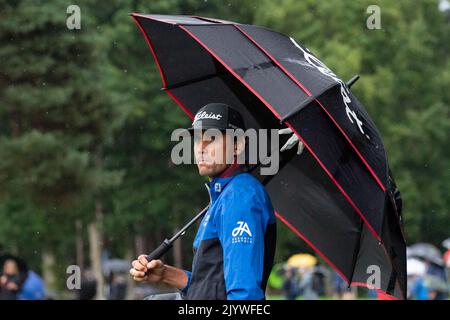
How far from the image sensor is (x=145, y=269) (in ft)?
17.1

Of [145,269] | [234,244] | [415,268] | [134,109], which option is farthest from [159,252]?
[134,109]

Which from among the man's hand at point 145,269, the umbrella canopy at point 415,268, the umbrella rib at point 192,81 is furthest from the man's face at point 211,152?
the umbrella canopy at point 415,268

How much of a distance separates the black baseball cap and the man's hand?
0.64 metres

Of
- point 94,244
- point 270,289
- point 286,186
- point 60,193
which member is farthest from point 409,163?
point 286,186

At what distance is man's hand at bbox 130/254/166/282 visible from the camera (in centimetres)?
519

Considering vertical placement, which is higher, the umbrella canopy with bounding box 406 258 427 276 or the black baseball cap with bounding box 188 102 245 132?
the umbrella canopy with bounding box 406 258 427 276

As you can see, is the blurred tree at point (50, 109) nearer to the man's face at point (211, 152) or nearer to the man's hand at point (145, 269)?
the man's hand at point (145, 269)

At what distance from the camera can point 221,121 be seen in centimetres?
501

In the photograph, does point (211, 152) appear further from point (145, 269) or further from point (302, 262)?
point (302, 262)

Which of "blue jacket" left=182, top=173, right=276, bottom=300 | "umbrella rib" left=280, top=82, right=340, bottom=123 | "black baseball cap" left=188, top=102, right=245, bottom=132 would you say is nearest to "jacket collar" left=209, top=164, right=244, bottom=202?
"blue jacket" left=182, top=173, right=276, bottom=300

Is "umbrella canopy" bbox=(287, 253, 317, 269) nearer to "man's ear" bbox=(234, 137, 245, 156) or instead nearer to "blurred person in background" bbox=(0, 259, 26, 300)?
"blurred person in background" bbox=(0, 259, 26, 300)

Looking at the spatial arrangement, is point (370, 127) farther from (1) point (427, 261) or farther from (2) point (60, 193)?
(2) point (60, 193)

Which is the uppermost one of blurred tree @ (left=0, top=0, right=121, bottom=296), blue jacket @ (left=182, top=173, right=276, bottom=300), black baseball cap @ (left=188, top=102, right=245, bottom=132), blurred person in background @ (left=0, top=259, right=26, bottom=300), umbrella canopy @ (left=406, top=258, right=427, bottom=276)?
blurred tree @ (left=0, top=0, right=121, bottom=296)

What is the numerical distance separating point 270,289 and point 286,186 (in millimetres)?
33649
